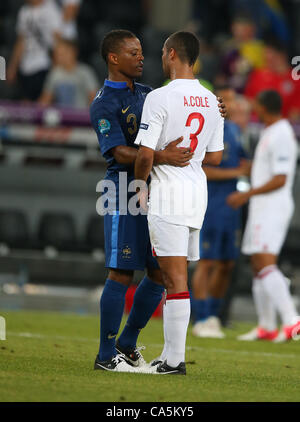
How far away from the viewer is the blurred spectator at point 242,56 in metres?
13.7

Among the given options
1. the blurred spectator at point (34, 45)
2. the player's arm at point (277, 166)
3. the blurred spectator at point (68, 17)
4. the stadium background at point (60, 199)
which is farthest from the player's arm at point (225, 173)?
the blurred spectator at point (68, 17)

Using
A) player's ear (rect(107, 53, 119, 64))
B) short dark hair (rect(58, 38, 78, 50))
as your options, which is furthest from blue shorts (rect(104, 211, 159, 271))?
short dark hair (rect(58, 38, 78, 50))

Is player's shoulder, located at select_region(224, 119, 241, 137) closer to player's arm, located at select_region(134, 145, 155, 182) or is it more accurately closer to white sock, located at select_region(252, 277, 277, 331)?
white sock, located at select_region(252, 277, 277, 331)

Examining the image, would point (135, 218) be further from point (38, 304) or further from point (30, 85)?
point (30, 85)

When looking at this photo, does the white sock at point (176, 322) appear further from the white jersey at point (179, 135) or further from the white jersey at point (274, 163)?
the white jersey at point (274, 163)

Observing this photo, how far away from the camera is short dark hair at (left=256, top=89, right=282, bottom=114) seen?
30.2 feet

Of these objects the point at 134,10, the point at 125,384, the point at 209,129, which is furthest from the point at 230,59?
the point at 125,384

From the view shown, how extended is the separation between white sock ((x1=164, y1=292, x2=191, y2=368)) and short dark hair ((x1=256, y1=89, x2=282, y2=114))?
159 inches

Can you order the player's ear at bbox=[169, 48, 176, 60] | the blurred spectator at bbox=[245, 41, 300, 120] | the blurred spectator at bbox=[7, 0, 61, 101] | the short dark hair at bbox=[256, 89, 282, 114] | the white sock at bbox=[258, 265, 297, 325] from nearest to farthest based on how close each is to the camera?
the player's ear at bbox=[169, 48, 176, 60], the white sock at bbox=[258, 265, 297, 325], the short dark hair at bbox=[256, 89, 282, 114], the blurred spectator at bbox=[245, 41, 300, 120], the blurred spectator at bbox=[7, 0, 61, 101]

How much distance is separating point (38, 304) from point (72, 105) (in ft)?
9.62

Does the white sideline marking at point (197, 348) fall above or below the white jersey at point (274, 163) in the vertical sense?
below

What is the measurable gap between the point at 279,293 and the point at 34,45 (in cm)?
655

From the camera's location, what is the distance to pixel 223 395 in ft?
16.2

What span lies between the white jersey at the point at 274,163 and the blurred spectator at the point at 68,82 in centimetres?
461
